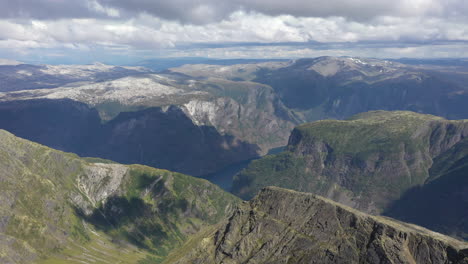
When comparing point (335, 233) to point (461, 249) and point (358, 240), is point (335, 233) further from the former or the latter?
point (461, 249)

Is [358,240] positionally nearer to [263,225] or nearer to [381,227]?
[381,227]

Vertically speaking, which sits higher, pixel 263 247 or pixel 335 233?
pixel 335 233

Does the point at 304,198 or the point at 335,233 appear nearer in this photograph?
the point at 335,233

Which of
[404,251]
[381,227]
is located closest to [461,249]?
[404,251]

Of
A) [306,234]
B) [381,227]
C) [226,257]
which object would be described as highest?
[381,227]

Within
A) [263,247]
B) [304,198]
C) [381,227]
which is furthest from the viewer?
[304,198]

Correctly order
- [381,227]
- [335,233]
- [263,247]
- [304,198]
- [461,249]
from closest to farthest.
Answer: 1. [461,249]
2. [381,227]
3. [335,233]
4. [263,247]
5. [304,198]
